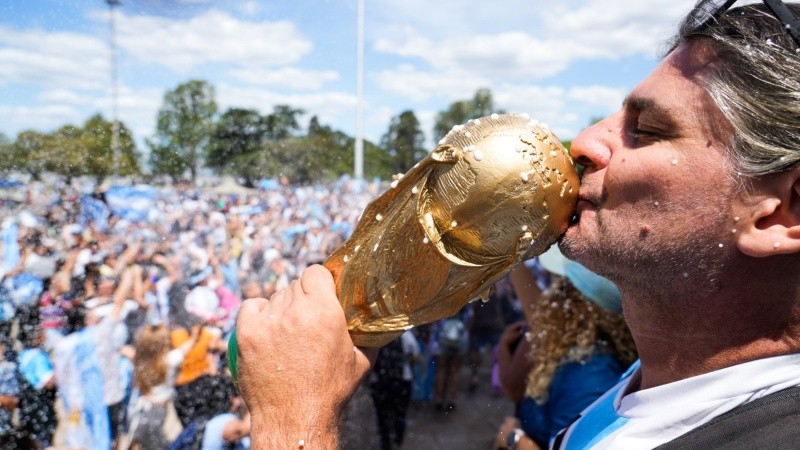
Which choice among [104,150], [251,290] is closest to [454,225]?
[104,150]

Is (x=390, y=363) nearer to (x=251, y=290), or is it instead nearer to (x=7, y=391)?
(x=251, y=290)

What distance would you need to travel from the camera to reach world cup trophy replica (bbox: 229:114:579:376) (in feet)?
3.59

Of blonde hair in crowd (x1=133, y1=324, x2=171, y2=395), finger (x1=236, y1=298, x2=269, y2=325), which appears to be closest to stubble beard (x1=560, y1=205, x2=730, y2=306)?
finger (x1=236, y1=298, x2=269, y2=325)

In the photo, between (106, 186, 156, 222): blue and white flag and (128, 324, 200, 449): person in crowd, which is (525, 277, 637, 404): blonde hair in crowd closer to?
(128, 324, 200, 449): person in crowd

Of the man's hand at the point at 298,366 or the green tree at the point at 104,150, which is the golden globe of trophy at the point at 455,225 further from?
the green tree at the point at 104,150

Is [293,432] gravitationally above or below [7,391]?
above

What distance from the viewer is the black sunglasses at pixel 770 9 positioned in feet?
3.13

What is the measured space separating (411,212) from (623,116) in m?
0.49

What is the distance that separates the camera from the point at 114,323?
455 centimetres

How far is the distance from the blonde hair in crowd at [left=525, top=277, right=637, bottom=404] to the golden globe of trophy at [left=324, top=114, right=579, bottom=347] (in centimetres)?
137

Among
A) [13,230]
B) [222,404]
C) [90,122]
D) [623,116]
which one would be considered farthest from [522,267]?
[13,230]

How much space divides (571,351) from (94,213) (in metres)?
4.80

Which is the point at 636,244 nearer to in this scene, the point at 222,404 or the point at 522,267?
the point at 522,267

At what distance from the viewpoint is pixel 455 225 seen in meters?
1.15
